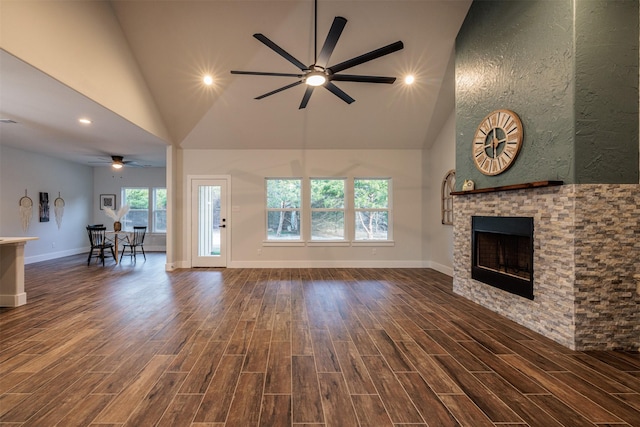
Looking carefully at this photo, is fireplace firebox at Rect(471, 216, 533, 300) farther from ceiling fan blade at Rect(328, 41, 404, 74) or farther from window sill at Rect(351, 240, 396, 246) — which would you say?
window sill at Rect(351, 240, 396, 246)

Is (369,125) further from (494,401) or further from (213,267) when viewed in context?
(494,401)

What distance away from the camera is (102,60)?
146 inches

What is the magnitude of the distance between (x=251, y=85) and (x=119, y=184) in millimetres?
6788

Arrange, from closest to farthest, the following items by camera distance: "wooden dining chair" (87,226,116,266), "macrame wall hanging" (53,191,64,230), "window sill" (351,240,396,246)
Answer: "window sill" (351,240,396,246), "wooden dining chair" (87,226,116,266), "macrame wall hanging" (53,191,64,230)

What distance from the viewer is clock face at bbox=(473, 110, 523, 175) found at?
10.3ft

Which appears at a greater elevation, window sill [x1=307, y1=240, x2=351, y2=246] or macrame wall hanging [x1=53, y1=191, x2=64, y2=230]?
macrame wall hanging [x1=53, y1=191, x2=64, y2=230]

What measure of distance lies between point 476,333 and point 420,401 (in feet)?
4.61

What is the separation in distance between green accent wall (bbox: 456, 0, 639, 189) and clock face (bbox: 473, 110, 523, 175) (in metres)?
0.08

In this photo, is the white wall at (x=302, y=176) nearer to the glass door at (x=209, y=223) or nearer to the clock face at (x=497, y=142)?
the glass door at (x=209, y=223)

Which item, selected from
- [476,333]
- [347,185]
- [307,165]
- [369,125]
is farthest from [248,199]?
[476,333]

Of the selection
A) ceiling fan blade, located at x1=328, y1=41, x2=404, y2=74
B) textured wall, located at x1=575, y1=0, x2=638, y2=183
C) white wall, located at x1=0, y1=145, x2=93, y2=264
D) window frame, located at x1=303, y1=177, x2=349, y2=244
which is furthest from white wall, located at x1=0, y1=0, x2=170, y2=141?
textured wall, located at x1=575, y1=0, x2=638, y2=183

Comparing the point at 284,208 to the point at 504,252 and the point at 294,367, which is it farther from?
the point at 294,367

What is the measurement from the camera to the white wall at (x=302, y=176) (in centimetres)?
628

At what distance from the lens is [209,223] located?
6.31m
